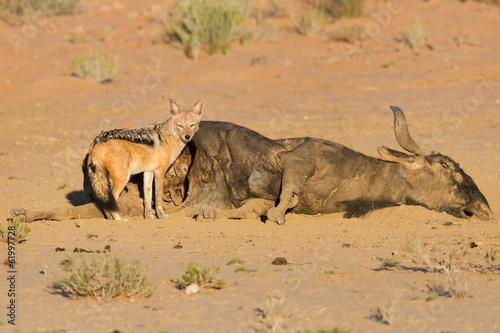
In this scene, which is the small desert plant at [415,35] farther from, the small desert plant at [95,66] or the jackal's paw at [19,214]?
the jackal's paw at [19,214]

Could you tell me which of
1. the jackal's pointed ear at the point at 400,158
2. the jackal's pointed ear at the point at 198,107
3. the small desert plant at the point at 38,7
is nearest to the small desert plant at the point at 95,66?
the small desert plant at the point at 38,7

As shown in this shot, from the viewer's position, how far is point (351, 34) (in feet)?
79.2

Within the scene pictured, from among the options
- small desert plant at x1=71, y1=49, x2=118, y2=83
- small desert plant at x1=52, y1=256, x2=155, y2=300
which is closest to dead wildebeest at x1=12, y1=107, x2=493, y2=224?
small desert plant at x1=52, y1=256, x2=155, y2=300

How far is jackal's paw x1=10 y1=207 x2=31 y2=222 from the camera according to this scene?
27.0 feet

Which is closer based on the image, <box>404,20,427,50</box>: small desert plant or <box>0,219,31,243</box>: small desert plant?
<box>0,219,31,243</box>: small desert plant

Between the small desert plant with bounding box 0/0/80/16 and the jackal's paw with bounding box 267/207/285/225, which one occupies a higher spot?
the small desert plant with bounding box 0/0/80/16

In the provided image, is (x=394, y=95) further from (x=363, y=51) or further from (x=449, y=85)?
(x=363, y=51)

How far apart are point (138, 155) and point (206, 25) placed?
16.4 m

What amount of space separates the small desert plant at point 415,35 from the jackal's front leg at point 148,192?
645 inches

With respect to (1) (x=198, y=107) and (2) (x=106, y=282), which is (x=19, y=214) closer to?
(1) (x=198, y=107)

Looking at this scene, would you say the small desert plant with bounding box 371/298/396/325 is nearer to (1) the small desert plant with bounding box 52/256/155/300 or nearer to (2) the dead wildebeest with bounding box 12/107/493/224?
(1) the small desert plant with bounding box 52/256/155/300

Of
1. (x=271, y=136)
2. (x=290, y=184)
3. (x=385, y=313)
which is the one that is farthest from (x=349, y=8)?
(x=385, y=313)

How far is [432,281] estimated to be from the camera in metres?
6.01

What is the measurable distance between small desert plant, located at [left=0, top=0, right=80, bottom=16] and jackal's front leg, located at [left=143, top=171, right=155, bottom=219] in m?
21.8
